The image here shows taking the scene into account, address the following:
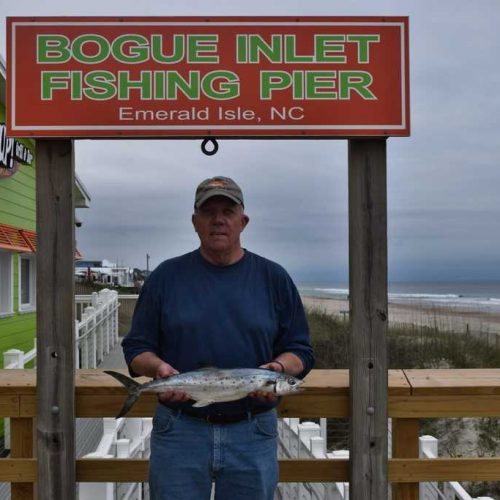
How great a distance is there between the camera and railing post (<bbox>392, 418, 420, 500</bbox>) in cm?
296

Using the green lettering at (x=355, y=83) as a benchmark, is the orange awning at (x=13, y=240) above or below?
below

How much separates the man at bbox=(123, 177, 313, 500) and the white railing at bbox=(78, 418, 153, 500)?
3.03 feet

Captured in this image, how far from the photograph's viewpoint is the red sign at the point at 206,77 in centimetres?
279

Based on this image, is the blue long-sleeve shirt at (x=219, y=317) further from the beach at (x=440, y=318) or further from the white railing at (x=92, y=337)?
the beach at (x=440, y=318)

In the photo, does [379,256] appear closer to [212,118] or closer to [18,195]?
[212,118]

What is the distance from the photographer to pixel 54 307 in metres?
2.88

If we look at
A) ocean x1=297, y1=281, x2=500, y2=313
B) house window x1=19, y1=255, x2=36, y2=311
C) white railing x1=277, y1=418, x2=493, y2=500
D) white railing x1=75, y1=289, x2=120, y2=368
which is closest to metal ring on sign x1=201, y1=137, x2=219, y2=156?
white railing x1=277, y1=418, x2=493, y2=500

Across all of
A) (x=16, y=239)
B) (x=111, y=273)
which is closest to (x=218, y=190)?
(x=16, y=239)

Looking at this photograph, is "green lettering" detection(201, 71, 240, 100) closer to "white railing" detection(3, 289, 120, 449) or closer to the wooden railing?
the wooden railing

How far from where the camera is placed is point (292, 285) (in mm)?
2760

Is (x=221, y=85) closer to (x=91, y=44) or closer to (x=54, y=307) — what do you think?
(x=91, y=44)

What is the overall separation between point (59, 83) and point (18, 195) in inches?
307

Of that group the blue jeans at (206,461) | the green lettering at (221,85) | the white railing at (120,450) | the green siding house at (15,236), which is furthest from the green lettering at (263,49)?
the green siding house at (15,236)

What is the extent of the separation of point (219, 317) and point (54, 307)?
86cm
